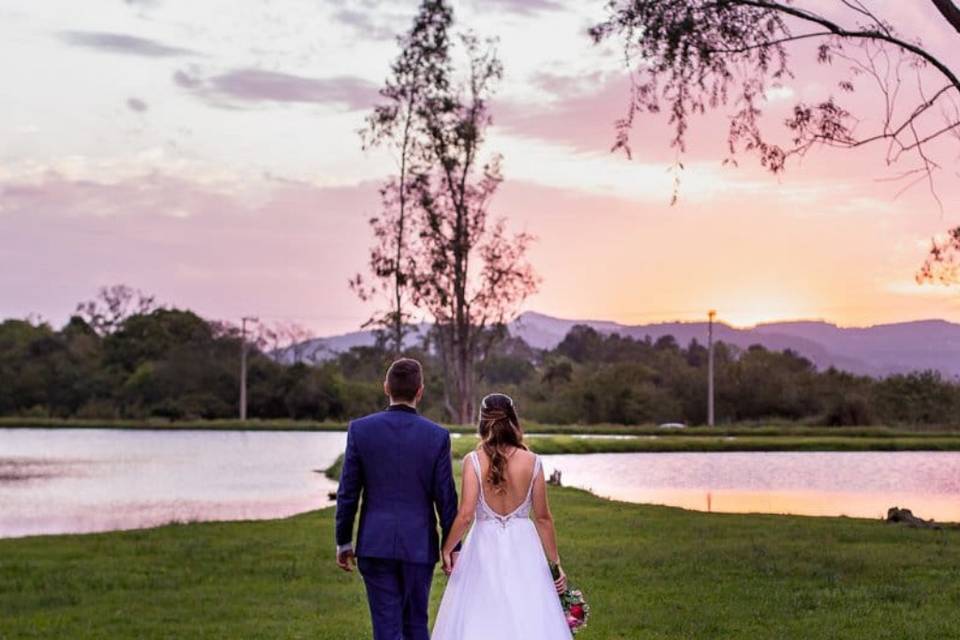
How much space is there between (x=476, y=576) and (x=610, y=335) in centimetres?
11982

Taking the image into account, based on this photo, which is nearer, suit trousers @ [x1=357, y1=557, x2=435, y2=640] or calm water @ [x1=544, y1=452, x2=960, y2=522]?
suit trousers @ [x1=357, y1=557, x2=435, y2=640]

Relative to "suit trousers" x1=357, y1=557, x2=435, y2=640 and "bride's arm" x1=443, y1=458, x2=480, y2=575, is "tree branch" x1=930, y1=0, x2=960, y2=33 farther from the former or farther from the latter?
"suit trousers" x1=357, y1=557, x2=435, y2=640

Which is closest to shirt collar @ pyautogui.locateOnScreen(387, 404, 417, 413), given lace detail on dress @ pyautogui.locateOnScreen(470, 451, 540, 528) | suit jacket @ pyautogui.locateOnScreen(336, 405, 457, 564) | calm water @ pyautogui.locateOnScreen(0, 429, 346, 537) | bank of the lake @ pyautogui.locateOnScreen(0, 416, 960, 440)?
suit jacket @ pyautogui.locateOnScreen(336, 405, 457, 564)

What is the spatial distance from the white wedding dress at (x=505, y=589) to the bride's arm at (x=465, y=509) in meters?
0.16

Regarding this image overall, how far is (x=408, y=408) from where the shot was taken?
8.19m

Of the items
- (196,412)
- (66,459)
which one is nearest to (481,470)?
(66,459)

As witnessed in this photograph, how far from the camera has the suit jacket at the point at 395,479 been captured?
806cm

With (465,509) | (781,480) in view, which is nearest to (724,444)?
(781,480)

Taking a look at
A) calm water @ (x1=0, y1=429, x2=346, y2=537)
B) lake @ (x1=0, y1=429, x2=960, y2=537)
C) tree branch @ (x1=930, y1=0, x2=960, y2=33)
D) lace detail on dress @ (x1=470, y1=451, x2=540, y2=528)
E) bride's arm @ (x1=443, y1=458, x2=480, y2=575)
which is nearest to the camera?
bride's arm @ (x1=443, y1=458, x2=480, y2=575)

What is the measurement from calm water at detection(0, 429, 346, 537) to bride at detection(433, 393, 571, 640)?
1534 centimetres

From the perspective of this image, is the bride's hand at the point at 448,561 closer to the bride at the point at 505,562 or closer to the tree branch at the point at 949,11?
the bride at the point at 505,562

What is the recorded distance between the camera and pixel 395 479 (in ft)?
26.6

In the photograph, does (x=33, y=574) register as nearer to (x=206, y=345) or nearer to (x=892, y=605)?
(x=892, y=605)

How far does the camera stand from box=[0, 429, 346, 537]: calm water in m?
25.2
